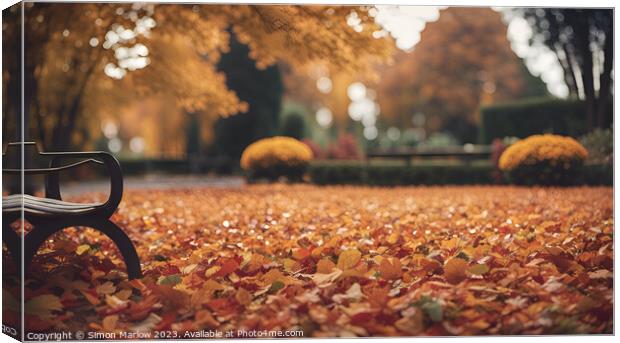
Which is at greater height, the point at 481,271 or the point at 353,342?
the point at 481,271

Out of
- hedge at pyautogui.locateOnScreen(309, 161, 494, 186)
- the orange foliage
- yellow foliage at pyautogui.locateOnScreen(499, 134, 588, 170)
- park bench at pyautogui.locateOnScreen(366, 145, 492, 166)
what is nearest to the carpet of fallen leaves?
yellow foliage at pyautogui.locateOnScreen(499, 134, 588, 170)

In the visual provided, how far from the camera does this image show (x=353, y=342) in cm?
296

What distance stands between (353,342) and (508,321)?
30.4 inches

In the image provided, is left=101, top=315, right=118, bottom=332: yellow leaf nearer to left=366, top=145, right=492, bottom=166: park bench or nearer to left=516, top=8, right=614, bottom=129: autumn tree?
left=366, top=145, right=492, bottom=166: park bench

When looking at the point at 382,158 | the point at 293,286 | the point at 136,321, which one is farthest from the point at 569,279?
the point at 382,158

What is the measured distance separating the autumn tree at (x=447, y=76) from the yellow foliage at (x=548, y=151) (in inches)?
94.9

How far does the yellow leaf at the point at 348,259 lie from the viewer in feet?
10.9

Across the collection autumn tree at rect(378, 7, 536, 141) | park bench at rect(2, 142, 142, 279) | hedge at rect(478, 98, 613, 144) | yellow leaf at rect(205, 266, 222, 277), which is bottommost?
yellow leaf at rect(205, 266, 222, 277)

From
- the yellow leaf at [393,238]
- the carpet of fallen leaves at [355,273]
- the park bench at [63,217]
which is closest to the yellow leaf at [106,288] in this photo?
the carpet of fallen leaves at [355,273]

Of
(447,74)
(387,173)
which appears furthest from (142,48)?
(447,74)

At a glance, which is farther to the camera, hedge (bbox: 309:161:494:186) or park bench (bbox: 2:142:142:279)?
hedge (bbox: 309:161:494:186)

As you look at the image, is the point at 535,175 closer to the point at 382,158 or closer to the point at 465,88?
the point at 382,158

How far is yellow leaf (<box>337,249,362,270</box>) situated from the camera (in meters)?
3.31

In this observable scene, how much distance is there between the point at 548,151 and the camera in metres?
4.02
